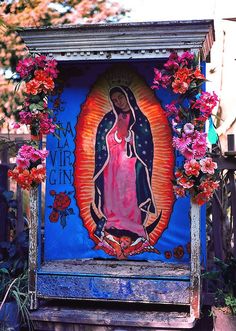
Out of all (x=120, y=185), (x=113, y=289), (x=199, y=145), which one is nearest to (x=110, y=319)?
(x=113, y=289)

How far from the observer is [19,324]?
5.91 m

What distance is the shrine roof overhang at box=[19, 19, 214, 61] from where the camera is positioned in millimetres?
5664

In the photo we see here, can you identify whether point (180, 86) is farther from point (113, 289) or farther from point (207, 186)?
point (113, 289)

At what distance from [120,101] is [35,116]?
1.16 m

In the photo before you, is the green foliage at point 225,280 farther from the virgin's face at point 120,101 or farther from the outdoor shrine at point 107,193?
the virgin's face at point 120,101

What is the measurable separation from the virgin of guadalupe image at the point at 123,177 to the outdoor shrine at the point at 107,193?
0.01 meters

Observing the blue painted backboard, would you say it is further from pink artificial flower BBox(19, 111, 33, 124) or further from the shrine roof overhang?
pink artificial flower BBox(19, 111, 33, 124)

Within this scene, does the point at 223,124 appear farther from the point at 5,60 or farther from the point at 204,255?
the point at 5,60

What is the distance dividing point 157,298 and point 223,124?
12.6ft

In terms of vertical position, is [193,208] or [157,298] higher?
[193,208]

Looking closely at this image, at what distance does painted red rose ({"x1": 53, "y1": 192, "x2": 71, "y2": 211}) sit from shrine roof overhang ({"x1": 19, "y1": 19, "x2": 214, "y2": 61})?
1534 millimetres

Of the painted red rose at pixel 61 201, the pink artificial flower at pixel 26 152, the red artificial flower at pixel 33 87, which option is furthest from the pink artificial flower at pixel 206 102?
the painted red rose at pixel 61 201

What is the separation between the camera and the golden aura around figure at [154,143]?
21.4ft

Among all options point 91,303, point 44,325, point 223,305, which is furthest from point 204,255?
point 44,325
